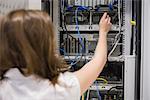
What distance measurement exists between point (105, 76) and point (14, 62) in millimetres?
1243

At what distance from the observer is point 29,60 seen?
120 centimetres

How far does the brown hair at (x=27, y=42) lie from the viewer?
3.92 ft

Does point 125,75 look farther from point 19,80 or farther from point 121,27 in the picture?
point 19,80

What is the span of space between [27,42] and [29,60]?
7cm

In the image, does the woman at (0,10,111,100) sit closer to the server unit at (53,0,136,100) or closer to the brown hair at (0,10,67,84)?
the brown hair at (0,10,67,84)

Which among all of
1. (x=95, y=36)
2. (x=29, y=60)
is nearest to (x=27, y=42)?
(x=29, y=60)

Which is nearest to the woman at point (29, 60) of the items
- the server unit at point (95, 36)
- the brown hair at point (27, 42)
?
the brown hair at point (27, 42)

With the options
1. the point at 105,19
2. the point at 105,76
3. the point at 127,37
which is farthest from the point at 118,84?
the point at 105,19

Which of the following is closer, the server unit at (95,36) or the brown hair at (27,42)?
the brown hair at (27,42)

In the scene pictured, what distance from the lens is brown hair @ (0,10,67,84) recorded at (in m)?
1.19

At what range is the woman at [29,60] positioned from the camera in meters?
1.20

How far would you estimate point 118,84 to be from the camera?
231 cm

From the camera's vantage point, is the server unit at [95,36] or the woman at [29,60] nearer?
the woman at [29,60]

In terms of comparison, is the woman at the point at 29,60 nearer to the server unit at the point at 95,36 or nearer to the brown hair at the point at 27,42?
the brown hair at the point at 27,42
